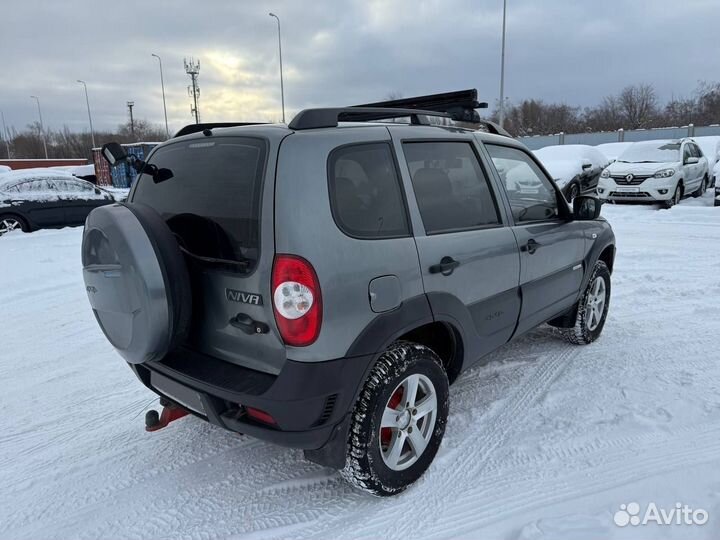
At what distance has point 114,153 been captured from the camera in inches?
112

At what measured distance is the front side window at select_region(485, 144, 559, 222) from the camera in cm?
328

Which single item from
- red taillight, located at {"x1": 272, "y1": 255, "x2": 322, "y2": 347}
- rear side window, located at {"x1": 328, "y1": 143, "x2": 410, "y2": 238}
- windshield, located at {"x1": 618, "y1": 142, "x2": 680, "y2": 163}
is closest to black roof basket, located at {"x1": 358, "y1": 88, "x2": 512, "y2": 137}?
rear side window, located at {"x1": 328, "y1": 143, "x2": 410, "y2": 238}

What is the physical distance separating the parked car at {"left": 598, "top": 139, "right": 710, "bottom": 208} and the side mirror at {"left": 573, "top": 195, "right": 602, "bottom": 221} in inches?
392

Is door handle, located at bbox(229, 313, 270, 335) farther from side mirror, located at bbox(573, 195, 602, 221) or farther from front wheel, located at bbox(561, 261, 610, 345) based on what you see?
front wheel, located at bbox(561, 261, 610, 345)

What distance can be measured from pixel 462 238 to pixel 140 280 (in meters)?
1.67

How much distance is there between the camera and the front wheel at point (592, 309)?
4168 mm

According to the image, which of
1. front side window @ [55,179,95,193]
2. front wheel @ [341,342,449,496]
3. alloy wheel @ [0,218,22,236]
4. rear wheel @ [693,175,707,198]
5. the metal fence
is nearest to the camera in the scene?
front wheel @ [341,342,449,496]

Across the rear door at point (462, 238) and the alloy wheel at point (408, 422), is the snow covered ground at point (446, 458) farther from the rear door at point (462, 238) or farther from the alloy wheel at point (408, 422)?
the rear door at point (462, 238)

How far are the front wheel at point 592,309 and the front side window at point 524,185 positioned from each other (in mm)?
918

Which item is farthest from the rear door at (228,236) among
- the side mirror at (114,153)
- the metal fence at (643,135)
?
the metal fence at (643,135)

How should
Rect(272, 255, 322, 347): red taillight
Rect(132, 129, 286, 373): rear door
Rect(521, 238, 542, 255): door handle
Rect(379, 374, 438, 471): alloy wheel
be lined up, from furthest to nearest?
Rect(521, 238, 542, 255): door handle < Rect(379, 374, 438, 471): alloy wheel < Rect(132, 129, 286, 373): rear door < Rect(272, 255, 322, 347): red taillight

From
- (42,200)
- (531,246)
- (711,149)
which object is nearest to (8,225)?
(42,200)

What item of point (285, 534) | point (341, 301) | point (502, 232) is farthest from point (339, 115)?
point (285, 534)

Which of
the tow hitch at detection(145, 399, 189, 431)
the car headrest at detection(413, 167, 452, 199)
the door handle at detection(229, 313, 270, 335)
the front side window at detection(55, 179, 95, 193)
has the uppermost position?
the car headrest at detection(413, 167, 452, 199)
